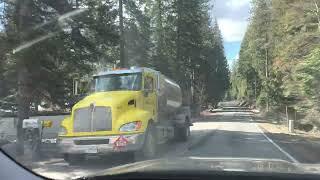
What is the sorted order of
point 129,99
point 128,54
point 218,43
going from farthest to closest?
point 218,43 < point 128,54 < point 129,99

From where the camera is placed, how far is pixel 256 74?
101 meters

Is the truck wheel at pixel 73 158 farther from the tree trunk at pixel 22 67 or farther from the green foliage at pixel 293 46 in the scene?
the green foliage at pixel 293 46

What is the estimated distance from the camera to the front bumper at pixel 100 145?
15680 mm

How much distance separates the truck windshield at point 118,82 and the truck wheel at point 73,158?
8.46 ft

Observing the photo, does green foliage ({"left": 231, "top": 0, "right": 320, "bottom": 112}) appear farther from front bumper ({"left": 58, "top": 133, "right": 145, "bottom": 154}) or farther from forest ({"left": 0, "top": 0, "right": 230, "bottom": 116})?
front bumper ({"left": 58, "top": 133, "right": 145, "bottom": 154})

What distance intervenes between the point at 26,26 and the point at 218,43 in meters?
29.9

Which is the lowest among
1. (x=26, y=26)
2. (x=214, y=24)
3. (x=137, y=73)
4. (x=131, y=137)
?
(x=131, y=137)

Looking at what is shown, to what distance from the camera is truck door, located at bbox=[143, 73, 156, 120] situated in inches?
714

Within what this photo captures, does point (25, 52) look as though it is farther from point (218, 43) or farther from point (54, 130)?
point (218, 43)

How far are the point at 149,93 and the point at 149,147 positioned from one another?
2077mm

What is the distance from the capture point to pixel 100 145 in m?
15.8

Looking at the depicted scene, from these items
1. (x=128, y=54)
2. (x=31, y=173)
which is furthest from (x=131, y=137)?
(x=128, y=54)

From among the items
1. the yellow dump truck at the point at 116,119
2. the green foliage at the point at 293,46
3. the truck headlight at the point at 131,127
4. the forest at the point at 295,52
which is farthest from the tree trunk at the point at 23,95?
the green foliage at the point at 293,46

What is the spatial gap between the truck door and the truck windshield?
0.31 metres
